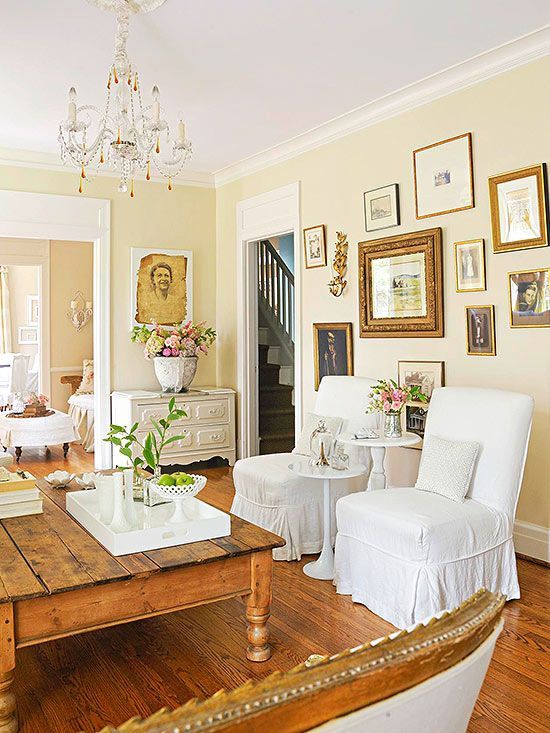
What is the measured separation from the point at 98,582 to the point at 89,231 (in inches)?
180

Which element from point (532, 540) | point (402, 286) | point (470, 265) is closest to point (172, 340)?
point (402, 286)

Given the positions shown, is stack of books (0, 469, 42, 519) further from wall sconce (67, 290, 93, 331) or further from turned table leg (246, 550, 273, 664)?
wall sconce (67, 290, 93, 331)

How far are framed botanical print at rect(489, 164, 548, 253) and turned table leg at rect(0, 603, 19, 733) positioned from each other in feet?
10.5

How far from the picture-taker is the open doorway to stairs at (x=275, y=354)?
23.8 ft

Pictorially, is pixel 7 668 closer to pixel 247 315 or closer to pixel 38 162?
pixel 247 315

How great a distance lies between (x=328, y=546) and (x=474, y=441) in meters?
0.99

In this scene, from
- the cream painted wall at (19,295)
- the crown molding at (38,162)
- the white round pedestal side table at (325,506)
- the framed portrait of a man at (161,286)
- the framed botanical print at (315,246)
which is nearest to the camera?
the white round pedestal side table at (325,506)

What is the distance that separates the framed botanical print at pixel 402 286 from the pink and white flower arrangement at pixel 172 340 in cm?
188

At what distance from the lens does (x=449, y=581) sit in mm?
3080

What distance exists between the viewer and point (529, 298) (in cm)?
391

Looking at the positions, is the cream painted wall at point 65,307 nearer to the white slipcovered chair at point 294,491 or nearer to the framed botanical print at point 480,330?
the white slipcovered chair at point 294,491

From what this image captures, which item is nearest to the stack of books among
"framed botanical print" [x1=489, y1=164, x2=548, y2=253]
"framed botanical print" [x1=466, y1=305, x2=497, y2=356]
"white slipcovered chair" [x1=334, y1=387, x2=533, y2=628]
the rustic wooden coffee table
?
the rustic wooden coffee table

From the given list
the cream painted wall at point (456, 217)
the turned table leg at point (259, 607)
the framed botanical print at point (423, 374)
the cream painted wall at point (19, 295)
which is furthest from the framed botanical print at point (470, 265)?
the cream painted wall at point (19, 295)

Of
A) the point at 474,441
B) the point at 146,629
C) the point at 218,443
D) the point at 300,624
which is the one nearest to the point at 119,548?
the point at 146,629
